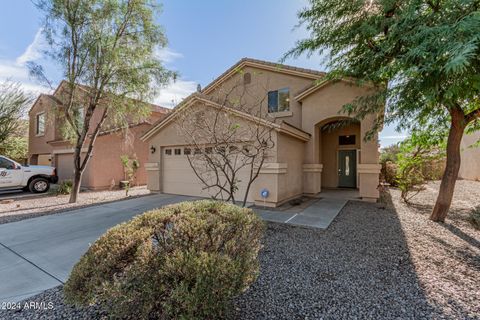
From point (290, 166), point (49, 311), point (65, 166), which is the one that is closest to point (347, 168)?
point (290, 166)

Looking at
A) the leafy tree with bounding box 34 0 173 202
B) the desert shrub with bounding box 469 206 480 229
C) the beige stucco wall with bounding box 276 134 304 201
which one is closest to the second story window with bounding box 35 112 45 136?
the leafy tree with bounding box 34 0 173 202

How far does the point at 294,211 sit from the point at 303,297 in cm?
485

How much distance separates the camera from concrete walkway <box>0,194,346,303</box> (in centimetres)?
351

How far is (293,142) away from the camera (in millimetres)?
9719

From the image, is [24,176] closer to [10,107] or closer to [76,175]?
[76,175]

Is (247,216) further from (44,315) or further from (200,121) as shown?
(200,121)

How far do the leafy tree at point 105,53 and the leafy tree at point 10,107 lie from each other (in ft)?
42.3

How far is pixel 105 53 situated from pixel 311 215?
993 cm

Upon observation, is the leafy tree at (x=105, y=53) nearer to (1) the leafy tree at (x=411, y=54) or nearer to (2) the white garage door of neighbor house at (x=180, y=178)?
(2) the white garage door of neighbor house at (x=180, y=178)

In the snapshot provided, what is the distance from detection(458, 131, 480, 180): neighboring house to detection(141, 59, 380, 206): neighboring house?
1105cm

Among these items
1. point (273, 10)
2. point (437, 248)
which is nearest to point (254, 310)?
point (437, 248)

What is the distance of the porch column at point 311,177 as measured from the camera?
10.7m

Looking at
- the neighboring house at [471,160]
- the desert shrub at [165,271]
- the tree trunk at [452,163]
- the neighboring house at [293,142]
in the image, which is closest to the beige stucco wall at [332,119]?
the neighboring house at [293,142]

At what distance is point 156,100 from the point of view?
1030 cm
